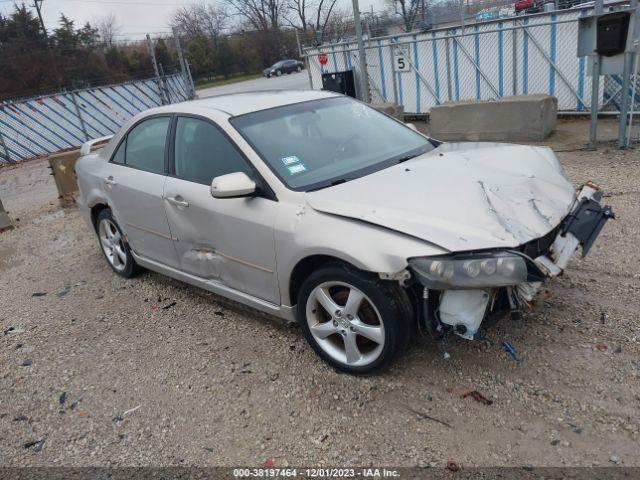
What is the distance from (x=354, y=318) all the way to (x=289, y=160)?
1164mm

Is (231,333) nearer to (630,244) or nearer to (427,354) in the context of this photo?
(427,354)

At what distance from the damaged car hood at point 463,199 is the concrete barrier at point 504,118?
19.2ft

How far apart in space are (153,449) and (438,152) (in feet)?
9.09

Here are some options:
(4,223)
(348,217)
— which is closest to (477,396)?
(348,217)

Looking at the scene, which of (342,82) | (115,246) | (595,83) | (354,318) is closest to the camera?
(354,318)

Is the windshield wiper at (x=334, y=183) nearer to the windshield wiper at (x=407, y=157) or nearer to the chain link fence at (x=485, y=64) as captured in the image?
the windshield wiper at (x=407, y=157)

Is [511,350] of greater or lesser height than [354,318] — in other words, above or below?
below

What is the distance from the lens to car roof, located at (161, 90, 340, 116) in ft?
13.3

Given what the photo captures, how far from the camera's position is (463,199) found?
309 centimetres

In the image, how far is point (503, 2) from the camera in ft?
73.4

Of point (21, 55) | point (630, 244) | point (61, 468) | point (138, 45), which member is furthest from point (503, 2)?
point (138, 45)

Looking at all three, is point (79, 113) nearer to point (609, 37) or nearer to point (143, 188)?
point (143, 188)

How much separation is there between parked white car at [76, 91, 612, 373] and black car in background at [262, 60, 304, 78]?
41.5 metres

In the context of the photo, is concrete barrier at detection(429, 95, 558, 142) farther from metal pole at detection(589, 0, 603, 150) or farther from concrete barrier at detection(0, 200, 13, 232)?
concrete barrier at detection(0, 200, 13, 232)
